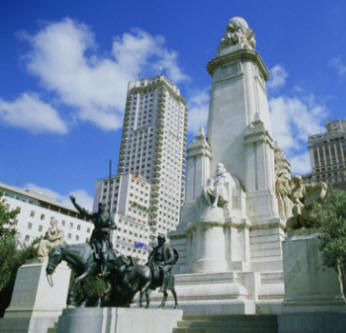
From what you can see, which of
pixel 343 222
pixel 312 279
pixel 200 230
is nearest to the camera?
pixel 312 279

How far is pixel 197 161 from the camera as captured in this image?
81.5ft

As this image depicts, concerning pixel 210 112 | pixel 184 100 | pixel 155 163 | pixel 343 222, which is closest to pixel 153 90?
pixel 184 100

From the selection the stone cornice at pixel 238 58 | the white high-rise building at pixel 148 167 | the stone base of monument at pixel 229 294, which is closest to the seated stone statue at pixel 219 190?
the stone base of monument at pixel 229 294

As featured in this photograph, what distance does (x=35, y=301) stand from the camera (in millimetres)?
14656

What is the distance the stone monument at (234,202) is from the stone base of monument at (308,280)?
467cm

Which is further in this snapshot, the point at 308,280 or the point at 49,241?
the point at 49,241

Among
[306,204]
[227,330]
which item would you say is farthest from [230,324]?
[306,204]

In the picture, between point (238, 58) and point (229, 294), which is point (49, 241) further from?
point (238, 58)

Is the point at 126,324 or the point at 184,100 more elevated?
the point at 184,100

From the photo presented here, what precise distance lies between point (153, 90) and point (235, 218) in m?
100

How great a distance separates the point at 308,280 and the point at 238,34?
2374 centimetres

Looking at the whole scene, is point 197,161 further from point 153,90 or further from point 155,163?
point 153,90

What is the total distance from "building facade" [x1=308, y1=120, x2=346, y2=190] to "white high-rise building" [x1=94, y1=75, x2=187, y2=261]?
4202 centimetres

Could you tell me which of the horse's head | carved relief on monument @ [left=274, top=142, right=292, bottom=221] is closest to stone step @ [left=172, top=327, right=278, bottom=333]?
the horse's head
